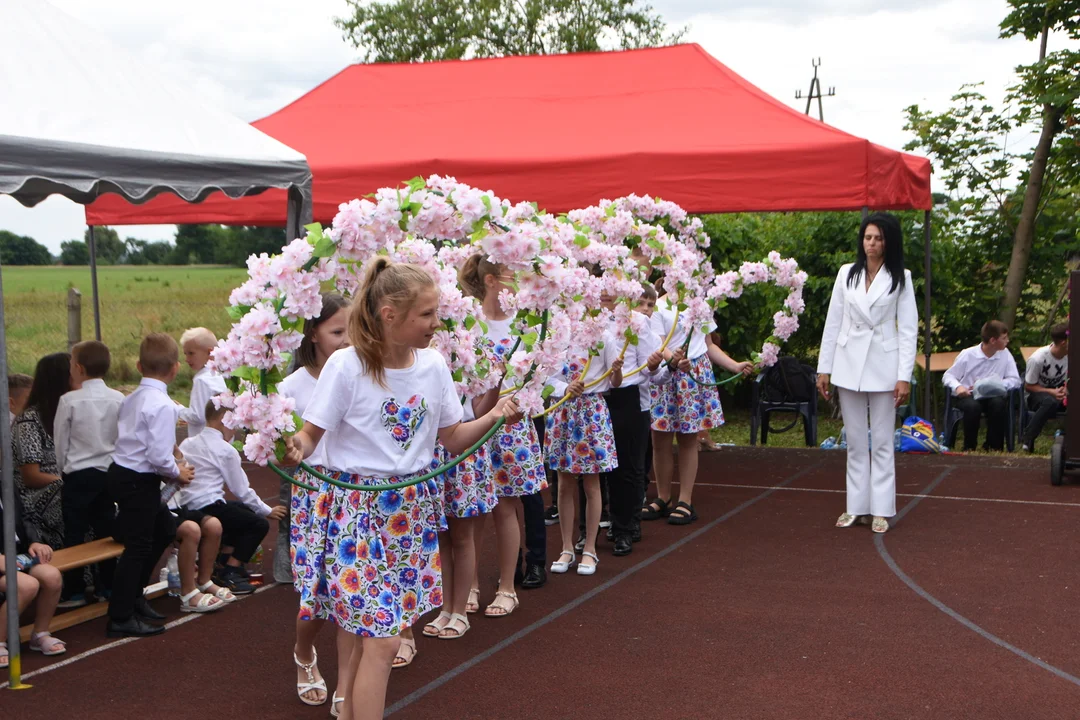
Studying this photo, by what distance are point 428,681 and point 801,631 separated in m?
1.80

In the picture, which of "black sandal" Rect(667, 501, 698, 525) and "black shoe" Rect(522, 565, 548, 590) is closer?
"black shoe" Rect(522, 565, 548, 590)

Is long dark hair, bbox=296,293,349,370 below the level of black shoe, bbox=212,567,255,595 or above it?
above

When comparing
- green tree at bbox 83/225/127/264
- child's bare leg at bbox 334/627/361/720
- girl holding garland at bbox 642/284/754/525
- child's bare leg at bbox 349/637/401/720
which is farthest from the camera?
green tree at bbox 83/225/127/264

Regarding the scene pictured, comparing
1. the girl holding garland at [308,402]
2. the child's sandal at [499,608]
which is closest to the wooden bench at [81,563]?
the girl holding garland at [308,402]

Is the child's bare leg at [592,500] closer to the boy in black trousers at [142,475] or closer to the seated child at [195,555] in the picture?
the seated child at [195,555]

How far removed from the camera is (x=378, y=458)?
11.6 feet

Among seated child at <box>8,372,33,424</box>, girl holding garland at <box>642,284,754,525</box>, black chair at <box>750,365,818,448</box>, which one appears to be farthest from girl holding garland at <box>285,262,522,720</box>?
black chair at <box>750,365,818,448</box>

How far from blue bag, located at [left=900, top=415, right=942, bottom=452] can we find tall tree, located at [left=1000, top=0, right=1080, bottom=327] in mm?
3496

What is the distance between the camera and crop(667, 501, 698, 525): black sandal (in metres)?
7.61

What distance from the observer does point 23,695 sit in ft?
14.9

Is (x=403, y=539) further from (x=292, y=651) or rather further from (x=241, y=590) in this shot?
(x=241, y=590)

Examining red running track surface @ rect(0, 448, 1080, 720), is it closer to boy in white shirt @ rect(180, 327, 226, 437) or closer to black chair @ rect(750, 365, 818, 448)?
boy in white shirt @ rect(180, 327, 226, 437)

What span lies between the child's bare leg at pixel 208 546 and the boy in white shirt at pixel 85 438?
0.51m

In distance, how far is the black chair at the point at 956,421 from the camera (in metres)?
11.0
